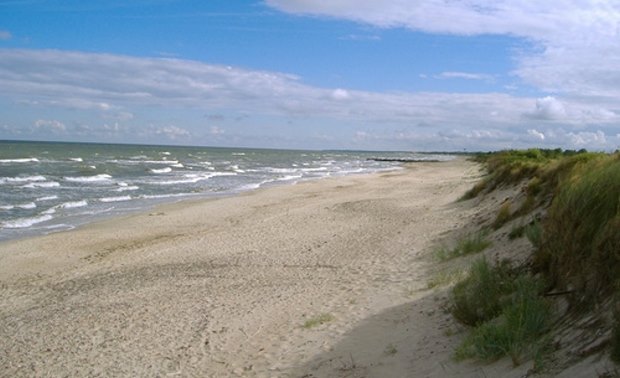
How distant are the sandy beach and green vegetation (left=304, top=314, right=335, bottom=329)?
0.03m

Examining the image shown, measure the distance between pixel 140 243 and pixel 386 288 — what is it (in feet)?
28.7

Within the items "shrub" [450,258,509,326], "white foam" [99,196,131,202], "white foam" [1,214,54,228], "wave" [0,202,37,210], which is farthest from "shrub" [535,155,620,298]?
"white foam" [99,196,131,202]

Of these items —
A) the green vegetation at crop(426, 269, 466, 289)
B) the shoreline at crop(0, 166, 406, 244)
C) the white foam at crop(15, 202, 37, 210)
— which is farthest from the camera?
the white foam at crop(15, 202, 37, 210)

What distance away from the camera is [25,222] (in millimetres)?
19984

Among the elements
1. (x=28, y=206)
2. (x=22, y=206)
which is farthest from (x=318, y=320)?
(x=22, y=206)

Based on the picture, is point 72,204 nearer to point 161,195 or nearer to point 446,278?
point 161,195

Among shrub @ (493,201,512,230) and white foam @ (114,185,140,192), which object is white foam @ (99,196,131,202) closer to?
white foam @ (114,185,140,192)

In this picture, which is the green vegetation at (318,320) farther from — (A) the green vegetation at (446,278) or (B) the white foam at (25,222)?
(B) the white foam at (25,222)

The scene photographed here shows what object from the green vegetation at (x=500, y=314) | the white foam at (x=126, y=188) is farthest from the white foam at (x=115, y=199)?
the green vegetation at (x=500, y=314)

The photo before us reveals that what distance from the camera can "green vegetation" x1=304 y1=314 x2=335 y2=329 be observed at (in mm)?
8000

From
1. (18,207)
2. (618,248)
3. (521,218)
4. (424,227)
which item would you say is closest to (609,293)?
(618,248)

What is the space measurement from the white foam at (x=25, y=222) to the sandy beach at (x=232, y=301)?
2618 mm

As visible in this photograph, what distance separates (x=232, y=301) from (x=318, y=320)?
1.97 meters

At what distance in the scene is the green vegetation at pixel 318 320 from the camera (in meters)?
8.00
